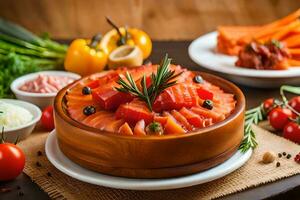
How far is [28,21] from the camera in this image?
6.36 m

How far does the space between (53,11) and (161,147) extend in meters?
4.06

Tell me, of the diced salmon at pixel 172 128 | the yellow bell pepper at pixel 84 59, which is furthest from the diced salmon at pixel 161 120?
the yellow bell pepper at pixel 84 59

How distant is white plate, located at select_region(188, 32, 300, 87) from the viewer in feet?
12.3

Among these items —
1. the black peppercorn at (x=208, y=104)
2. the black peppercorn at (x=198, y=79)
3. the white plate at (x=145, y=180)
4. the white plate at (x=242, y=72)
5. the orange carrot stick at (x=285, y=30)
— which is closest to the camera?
the white plate at (x=145, y=180)

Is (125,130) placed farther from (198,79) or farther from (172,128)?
(198,79)

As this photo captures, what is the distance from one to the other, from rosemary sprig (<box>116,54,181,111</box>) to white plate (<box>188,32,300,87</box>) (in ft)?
3.16

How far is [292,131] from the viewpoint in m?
3.21

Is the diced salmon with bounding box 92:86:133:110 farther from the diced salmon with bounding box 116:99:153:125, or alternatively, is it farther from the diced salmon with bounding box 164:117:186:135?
the diced salmon with bounding box 164:117:186:135

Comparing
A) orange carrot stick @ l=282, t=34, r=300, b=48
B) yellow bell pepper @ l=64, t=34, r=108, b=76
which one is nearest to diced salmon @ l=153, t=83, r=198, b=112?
yellow bell pepper @ l=64, t=34, r=108, b=76

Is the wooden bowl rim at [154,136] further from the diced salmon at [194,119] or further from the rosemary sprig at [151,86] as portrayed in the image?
the rosemary sprig at [151,86]

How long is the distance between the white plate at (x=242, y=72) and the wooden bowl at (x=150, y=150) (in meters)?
1.02

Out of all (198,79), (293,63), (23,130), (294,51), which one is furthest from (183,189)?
(294,51)

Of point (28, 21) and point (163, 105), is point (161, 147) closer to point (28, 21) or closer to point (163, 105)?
point (163, 105)

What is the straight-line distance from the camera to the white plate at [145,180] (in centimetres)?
260
